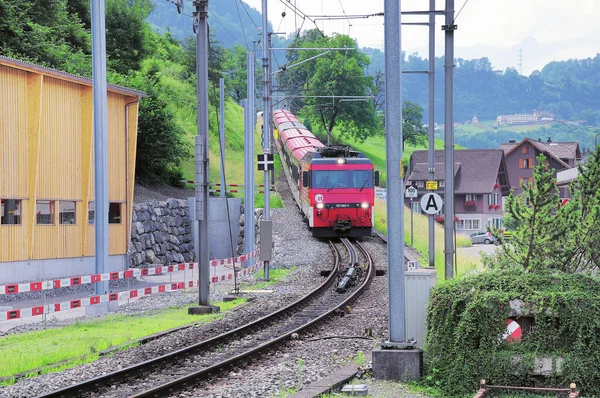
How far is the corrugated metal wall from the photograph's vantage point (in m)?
26.1

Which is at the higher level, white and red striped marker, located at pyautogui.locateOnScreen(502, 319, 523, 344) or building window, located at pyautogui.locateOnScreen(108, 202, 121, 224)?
building window, located at pyautogui.locateOnScreen(108, 202, 121, 224)

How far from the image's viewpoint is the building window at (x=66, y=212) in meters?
28.7

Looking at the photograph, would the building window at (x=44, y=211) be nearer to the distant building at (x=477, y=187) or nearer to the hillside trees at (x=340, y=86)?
the hillside trees at (x=340, y=86)

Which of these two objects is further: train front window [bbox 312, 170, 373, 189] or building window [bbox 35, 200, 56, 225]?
train front window [bbox 312, 170, 373, 189]

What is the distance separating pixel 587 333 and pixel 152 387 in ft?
17.5

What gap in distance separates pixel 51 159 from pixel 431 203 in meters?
11.9

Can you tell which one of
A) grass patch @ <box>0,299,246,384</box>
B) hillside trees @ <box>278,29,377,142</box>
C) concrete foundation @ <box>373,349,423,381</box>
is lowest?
grass patch @ <box>0,299,246,384</box>

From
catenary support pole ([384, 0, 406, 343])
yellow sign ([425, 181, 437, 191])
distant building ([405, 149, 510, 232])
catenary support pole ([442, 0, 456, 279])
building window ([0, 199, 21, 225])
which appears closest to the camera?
catenary support pole ([384, 0, 406, 343])

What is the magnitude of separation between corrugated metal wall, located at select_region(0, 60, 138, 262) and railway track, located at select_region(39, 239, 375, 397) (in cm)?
926

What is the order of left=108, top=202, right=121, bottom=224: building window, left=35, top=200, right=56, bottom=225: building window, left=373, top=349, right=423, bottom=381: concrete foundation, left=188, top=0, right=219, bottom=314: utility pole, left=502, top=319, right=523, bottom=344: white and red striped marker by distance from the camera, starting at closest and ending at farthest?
left=502, top=319, right=523, bottom=344: white and red striped marker < left=373, top=349, right=423, bottom=381: concrete foundation < left=188, top=0, right=219, bottom=314: utility pole < left=35, top=200, right=56, bottom=225: building window < left=108, top=202, right=121, bottom=224: building window

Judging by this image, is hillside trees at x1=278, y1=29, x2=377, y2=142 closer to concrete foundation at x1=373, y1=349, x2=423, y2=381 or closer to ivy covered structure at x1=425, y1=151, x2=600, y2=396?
concrete foundation at x1=373, y1=349, x2=423, y2=381

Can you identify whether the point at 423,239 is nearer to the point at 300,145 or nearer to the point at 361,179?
the point at 361,179

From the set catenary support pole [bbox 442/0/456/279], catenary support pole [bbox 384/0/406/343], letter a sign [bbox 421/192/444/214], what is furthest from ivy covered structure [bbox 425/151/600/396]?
letter a sign [bbox 421/192/444/214]

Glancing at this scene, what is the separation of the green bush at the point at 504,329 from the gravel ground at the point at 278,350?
2.66 ft
